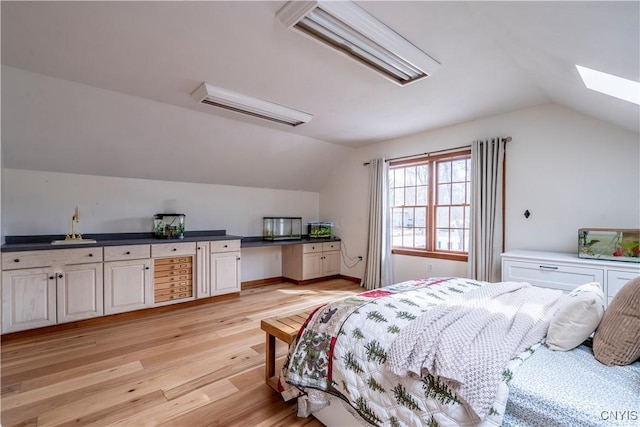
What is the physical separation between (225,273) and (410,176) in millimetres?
3245

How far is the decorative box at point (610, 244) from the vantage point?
2539 mm

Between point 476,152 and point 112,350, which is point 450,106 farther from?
point 112,350

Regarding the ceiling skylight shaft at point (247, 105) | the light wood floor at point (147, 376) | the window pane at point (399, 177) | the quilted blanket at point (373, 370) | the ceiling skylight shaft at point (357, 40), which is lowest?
the light wood floor at point (147, 376)

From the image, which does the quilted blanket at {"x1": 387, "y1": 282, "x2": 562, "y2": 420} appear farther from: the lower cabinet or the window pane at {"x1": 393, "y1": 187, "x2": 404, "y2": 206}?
the lower cabinet

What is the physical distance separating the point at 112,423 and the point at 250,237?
11.5ft

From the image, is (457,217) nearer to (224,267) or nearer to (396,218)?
A: (396,218)

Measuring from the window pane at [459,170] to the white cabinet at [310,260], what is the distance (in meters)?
2.42

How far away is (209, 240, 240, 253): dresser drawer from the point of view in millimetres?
4125

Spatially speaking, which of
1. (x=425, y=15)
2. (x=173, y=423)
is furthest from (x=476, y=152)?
(x=173, y=423)

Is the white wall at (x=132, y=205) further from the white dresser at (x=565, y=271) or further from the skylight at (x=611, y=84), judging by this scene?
the skylight at (x=611, y=84)

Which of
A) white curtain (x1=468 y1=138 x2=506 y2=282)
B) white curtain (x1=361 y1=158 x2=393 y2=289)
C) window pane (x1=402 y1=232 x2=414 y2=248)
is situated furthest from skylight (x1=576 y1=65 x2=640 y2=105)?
window pane (x1=402 y1=232 x2=414 y2=248)

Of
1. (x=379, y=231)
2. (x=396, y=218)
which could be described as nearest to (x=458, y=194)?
(x=396, y=218)

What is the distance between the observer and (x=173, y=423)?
175cm

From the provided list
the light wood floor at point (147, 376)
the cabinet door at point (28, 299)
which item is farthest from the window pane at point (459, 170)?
the cabinet door at point (28, 299)
